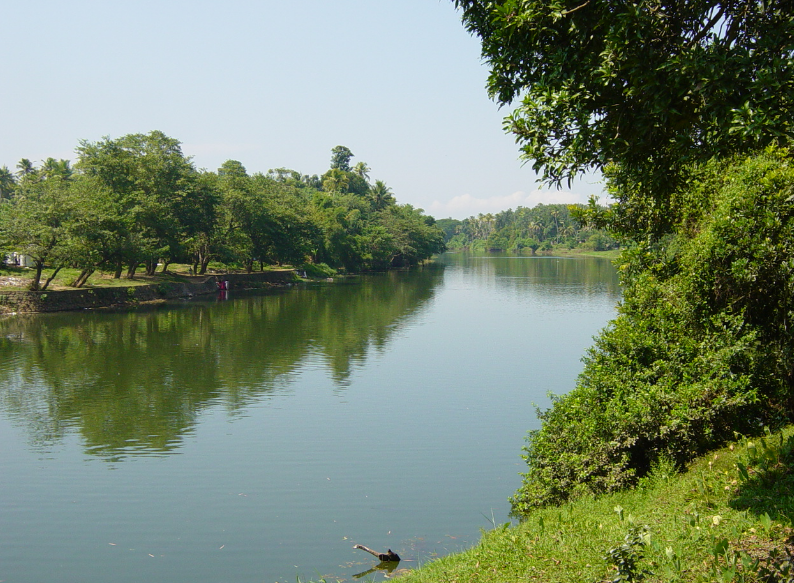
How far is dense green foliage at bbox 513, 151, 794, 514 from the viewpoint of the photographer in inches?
390

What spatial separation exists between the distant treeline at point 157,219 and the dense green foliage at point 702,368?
35.6 metres

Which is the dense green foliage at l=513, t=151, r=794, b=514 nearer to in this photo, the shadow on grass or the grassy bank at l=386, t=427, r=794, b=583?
the grassy bank at l=386, t=427, r=794, b=583

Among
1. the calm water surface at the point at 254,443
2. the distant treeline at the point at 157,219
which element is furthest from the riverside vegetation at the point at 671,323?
the distant treeline at the point at 157,219

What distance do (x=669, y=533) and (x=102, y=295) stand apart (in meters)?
43.1

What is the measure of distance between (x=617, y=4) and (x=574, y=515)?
603 centimetres

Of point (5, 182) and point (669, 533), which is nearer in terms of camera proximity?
point (669, 533)

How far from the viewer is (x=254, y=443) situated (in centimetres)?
1684

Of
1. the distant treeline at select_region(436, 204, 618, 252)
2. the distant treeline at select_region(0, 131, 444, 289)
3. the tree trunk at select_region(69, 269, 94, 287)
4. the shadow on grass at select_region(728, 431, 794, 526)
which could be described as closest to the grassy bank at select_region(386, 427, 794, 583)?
the shadow on grass at select_region(728, 431, 794, 526)

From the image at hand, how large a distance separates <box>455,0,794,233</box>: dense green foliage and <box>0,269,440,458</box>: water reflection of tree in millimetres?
12423

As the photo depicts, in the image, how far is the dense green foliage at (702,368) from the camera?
9.91m

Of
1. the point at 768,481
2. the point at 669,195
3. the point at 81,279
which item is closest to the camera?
the point at 768,481

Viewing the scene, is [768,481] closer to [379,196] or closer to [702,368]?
[702,368]

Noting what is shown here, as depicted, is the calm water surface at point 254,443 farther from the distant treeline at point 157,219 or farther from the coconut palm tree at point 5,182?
the coconut palm tree at point 5,182

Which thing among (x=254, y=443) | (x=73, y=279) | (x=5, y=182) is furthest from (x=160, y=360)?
(x=5, y=182)
